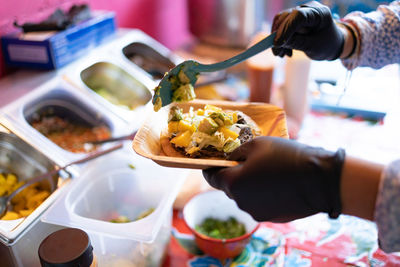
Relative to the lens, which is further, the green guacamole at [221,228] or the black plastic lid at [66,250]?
the green guacamole at [221,228]

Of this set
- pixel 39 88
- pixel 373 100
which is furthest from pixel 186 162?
pixel 373 100

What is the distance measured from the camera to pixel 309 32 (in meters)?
1.11

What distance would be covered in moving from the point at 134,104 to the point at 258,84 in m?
0.58

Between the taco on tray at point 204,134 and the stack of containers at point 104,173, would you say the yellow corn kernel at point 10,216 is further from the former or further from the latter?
the taco on tray at point 204,134

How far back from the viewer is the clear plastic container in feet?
2.98

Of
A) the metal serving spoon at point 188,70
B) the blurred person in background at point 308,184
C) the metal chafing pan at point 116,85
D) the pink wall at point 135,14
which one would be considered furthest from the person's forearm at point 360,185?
the pink wall at point 135,14

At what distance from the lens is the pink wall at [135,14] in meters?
1.33

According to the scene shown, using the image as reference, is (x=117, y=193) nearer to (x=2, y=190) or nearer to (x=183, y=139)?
(x=2, y=190)

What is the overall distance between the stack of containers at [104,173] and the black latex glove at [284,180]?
0.99 feet

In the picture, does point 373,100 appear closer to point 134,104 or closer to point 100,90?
point 134,104

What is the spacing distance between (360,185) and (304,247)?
0.49 metres

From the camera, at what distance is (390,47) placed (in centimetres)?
118

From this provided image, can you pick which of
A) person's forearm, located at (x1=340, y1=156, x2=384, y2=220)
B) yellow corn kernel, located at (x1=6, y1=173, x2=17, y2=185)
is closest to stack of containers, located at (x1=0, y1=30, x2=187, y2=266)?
yellow corn kernel, located at (x1=6, y1=173, x2=17, y2=185)

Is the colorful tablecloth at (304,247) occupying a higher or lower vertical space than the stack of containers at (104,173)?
lower
